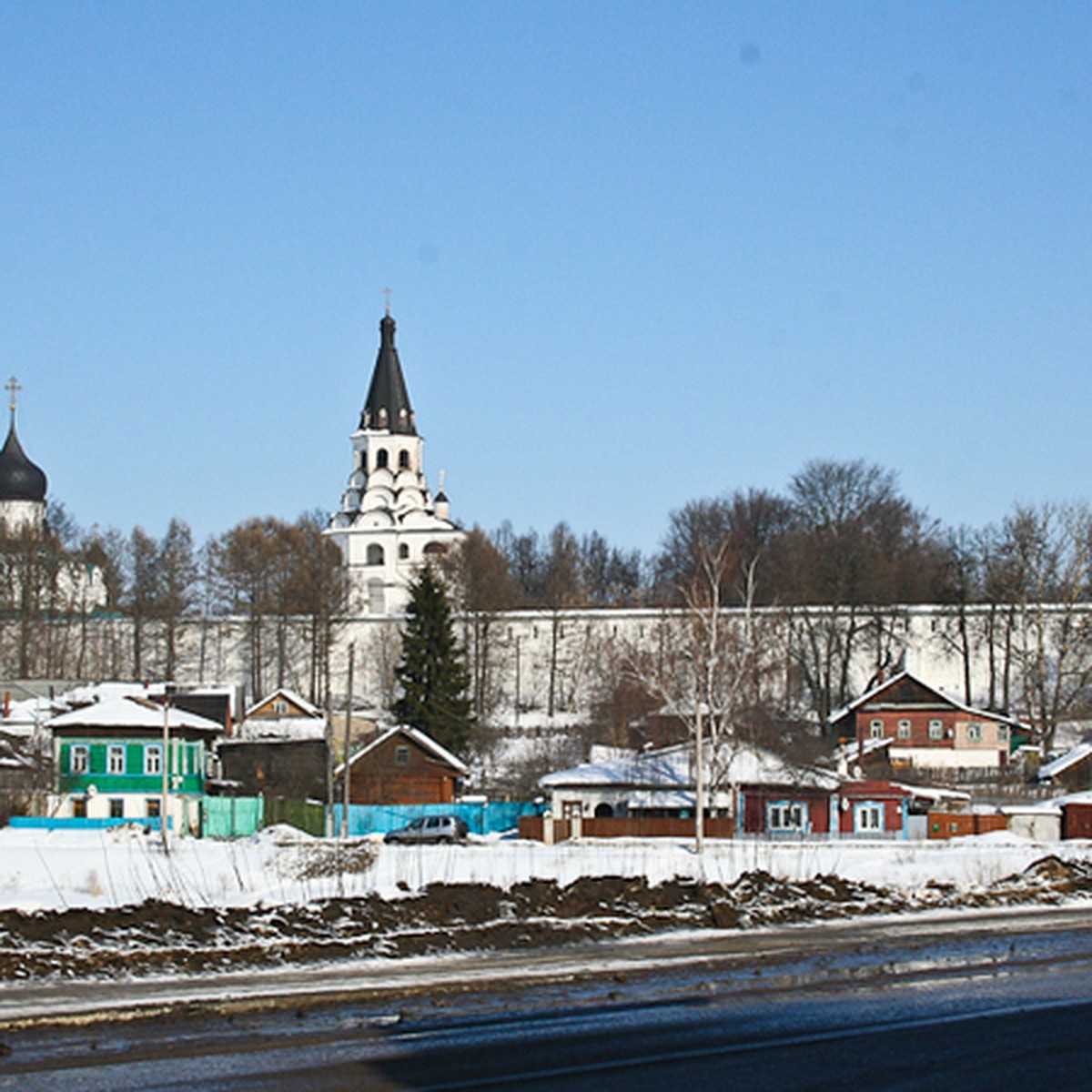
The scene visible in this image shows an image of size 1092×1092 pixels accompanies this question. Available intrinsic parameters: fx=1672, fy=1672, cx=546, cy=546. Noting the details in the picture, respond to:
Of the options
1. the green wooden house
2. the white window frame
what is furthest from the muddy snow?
the white window frame

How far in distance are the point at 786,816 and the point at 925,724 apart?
75.5 feet

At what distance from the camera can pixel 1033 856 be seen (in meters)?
30.8

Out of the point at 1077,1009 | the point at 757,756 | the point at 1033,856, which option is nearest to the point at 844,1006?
the point at 1077,1009

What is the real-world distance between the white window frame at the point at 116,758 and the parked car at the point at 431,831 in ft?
40.9

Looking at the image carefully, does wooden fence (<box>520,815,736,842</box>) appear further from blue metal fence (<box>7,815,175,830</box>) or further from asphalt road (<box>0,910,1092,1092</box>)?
asphalt road (<box>0,910,1092,1092</box>)

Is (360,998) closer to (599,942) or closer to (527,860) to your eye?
(599,942)

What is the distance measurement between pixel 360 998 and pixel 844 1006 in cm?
468

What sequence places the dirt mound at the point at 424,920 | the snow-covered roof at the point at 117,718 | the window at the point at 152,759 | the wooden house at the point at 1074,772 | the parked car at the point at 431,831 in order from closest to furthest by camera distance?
the dirt mound at the point at 424,920 < the parked car at the point at 431,831 < the snow-covered roof at the point at 117,718 < the window at the point at 152,759 < the wooden house at the point at 1074,772

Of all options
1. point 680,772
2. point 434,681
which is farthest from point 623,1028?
point 434,681

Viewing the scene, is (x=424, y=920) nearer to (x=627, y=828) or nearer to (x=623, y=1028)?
(x=623, y=1028)

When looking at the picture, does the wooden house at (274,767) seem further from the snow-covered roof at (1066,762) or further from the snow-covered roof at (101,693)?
the snow-covered roof at (1066,762)

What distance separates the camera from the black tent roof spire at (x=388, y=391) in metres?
98.6

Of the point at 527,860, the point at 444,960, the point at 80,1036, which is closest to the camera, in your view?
the point at 80,1036

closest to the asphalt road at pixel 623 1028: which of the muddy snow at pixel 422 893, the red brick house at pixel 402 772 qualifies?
the muddy snow at pixel 422 893
